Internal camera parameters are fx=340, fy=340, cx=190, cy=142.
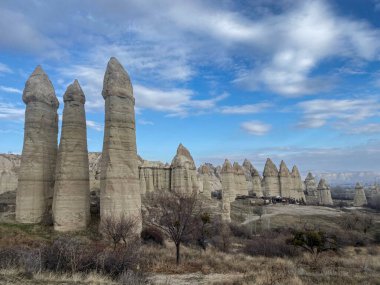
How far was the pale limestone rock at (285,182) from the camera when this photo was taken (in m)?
76.0

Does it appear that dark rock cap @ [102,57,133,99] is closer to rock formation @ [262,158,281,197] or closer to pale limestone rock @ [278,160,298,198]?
rock formation @ [262,158,281,197]

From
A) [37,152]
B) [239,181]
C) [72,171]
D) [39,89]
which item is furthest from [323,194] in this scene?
[39,89]

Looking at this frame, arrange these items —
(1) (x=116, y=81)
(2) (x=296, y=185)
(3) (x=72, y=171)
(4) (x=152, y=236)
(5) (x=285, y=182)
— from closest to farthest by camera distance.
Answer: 1. (3) (x=72, y=171)
2. (1) (x=116, y=81)
3. (4) (x=152, y=236)
4. (5) (x=285, y=182)
5. (2) (x=296, y=185)

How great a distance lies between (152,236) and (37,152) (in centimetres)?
1166

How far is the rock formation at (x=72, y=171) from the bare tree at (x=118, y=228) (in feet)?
9.11

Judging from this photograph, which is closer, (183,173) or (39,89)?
(39,89)

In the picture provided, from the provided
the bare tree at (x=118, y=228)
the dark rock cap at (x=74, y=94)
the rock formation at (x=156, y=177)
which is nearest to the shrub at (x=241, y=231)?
the rock formation at (x=156, y=177)

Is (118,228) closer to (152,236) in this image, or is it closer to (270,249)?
(152,236)

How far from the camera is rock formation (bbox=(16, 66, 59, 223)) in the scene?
89.2ft

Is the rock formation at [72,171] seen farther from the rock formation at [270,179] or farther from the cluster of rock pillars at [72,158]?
the rock formation at [270,179]

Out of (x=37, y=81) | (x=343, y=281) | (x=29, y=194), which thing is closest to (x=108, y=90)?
(x=37, y=81)

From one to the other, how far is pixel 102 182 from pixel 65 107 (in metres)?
7.17

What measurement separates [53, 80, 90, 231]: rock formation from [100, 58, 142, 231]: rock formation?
217 centimetres

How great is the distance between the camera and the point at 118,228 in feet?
72.6
